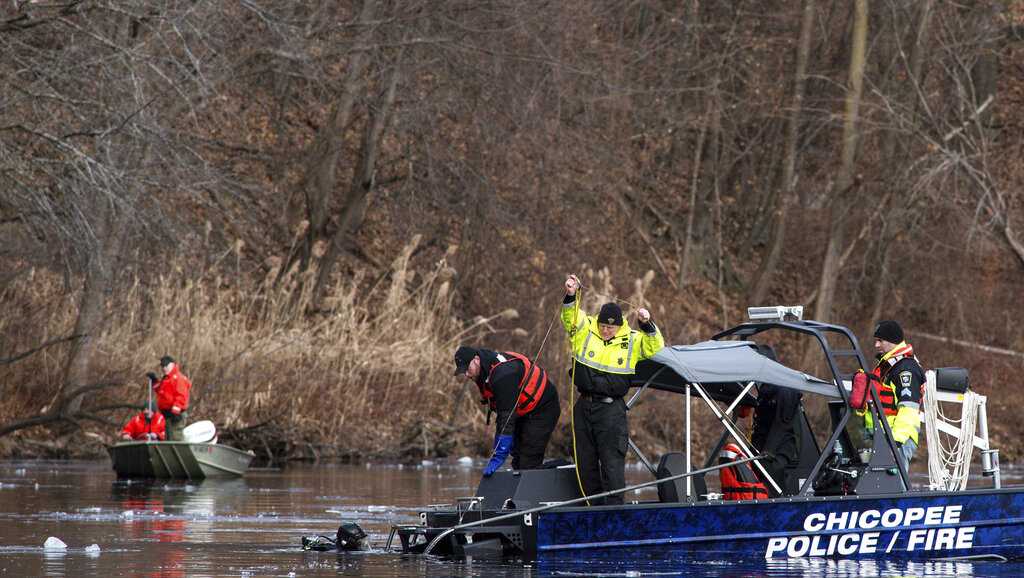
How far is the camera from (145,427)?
992 inches

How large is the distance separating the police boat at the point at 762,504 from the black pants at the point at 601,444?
0.78 ft

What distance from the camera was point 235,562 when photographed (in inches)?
535

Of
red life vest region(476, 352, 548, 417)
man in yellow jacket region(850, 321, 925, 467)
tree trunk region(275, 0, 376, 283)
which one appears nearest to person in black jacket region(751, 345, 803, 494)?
man in yellow jacket region(850, 321, 925, 467)

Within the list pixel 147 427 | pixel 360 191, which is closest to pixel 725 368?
pixel 147 427

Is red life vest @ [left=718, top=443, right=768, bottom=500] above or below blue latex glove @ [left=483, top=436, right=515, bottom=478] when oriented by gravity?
below

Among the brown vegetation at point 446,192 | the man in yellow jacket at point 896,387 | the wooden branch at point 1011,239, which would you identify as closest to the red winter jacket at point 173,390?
the brown vegetation at point 446,192

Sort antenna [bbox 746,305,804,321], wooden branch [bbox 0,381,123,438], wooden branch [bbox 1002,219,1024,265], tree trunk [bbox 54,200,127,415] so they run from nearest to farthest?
1. antenna [bbox 746,305,804,321]
2. wooden branch [bbox 0,381,123,438]
3. tree trunk [bbox 54,200,127,415]
4. wooden branch [bbox 1002,219,1024,265]

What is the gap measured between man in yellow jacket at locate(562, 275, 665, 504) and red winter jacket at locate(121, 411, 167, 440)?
12106 millimetres

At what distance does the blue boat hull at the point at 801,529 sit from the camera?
13.7 m

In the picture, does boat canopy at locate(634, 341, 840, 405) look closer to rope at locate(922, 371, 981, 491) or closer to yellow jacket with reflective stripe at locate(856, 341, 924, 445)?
yellow jacket with reflective stripe at locate(856, 341, 924, 445)

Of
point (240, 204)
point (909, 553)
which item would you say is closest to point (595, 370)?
point (909, 553)

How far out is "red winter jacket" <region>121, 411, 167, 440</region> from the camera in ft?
82.0

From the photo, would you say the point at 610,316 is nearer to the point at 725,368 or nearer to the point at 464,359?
the point at 725,368

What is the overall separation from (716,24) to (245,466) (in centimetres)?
1854
